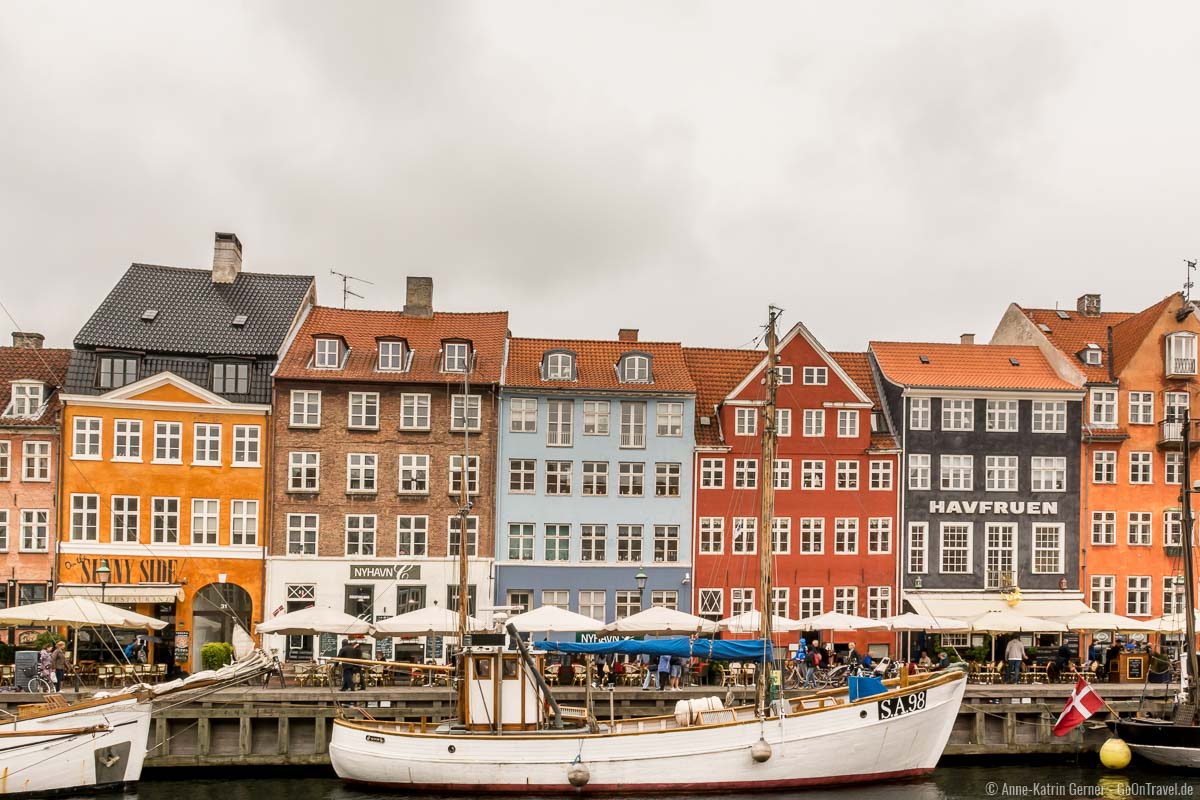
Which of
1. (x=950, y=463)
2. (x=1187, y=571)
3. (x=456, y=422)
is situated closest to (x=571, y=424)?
(x=456, y=422)

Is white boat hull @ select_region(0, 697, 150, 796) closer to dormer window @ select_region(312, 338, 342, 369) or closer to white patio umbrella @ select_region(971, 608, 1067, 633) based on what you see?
dormer window @ select_region(312, 338, 342, 369)

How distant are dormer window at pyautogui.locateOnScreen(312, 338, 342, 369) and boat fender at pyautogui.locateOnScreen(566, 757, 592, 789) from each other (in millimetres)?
22252

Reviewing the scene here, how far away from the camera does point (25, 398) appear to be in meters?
46.4

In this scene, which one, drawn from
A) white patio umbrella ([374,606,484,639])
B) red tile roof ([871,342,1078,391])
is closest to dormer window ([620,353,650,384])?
red tile roof ([871,342,1078,391])

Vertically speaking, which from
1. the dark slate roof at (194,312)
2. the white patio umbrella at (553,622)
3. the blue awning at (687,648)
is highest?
the dark slate roof at (194,312)

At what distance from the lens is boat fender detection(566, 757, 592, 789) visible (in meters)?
30.4

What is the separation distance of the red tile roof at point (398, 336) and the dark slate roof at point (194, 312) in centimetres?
110

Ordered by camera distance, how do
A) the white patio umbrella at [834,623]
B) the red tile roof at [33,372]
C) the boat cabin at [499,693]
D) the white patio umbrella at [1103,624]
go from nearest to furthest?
the boat cabin at [499,693]
the white patio umbrella at [1103,624]
the white patio umbrella at [834,623]
the red tile roof at [33,372]

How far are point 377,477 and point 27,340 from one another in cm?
1672

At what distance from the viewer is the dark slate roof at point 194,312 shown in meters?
46.8

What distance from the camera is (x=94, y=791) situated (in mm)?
30422

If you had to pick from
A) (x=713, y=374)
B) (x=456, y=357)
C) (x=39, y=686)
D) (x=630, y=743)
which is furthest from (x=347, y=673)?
(x=713, y=374)

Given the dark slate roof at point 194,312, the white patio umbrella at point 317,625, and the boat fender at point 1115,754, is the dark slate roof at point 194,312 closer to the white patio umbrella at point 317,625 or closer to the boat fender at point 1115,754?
Result: the white patio umbrella at point 317,625

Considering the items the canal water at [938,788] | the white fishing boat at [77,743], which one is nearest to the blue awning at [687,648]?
the canal water at [938,788]
